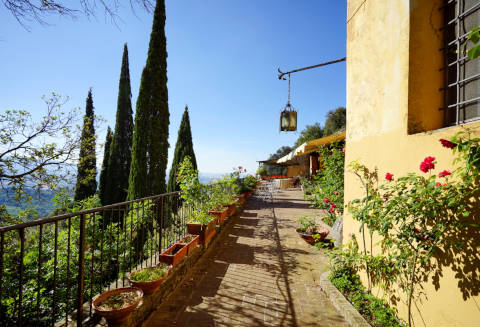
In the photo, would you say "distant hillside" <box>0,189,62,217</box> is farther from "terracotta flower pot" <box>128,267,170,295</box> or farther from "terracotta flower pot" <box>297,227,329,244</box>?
"terracotta flower pot" <box>297,227,329,244</box>

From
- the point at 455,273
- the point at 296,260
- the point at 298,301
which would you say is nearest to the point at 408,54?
the point at 455,273

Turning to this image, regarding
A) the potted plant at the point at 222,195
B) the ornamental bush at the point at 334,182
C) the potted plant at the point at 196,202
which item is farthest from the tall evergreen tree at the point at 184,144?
the ornamental bush at the point at 334,182

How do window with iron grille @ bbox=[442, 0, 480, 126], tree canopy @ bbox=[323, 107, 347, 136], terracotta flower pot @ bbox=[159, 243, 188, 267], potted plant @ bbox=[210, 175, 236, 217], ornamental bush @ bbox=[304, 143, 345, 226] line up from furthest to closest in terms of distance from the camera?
tree canopy @ bbox=[323, 107, 347, 136], potted plant @ bbox=[210, 175, 236, 217], ornamental bush @ bbox=[304, 143, 345, 226], terracotta flower pot @ bbox=[159, 243, 188, 267], window with iron grille @ bbox=[442, 0, 480, 126]

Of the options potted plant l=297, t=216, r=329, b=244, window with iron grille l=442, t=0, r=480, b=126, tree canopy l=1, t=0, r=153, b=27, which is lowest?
potted plant l=297, t=216, r=329, b=244

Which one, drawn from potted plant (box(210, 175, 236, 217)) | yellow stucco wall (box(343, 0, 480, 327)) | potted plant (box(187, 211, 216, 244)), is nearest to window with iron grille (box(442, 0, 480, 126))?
yellow stucco wall (box(343, 0, 480, 327))

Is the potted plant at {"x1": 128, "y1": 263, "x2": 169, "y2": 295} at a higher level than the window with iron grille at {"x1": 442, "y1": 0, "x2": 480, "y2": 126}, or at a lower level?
lower

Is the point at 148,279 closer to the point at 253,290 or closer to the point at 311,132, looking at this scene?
the point at 253,290

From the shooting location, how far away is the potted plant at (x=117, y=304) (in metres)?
1.96

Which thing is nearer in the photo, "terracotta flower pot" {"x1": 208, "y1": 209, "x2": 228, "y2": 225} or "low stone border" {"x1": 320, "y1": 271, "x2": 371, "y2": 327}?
"low stone border" {"x1": 320, "y1": 271, "x2": 371, "y2": 327}

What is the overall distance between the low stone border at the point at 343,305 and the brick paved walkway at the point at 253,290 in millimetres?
77

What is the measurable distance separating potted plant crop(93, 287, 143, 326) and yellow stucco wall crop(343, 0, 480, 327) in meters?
2.68

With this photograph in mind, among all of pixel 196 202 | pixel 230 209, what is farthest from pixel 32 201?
pixel 230 209

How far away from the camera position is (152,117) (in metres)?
11.0

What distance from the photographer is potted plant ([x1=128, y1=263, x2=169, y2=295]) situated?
2.51 metres
